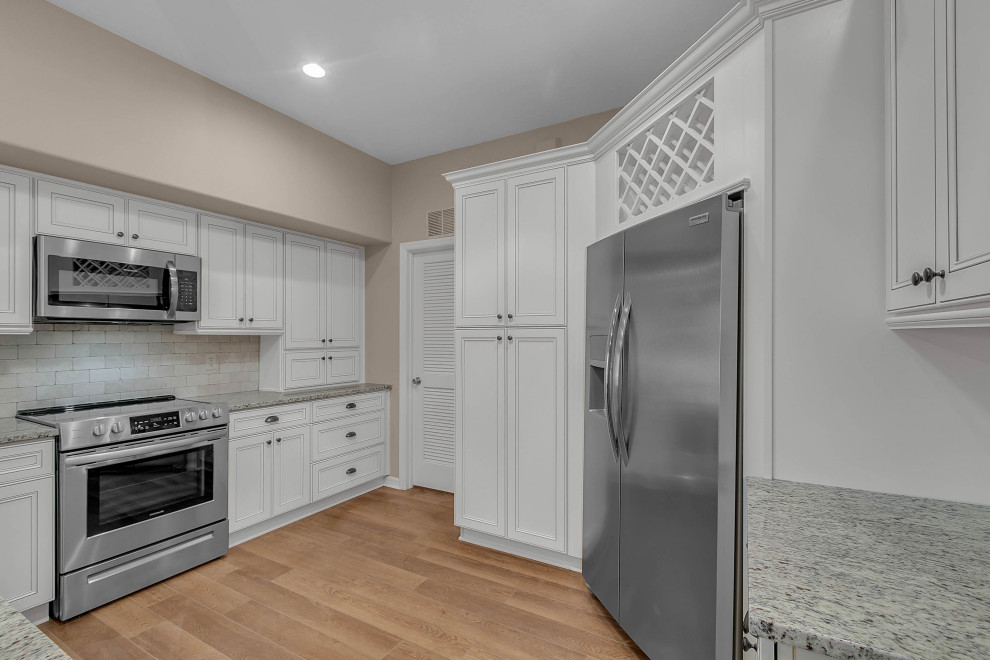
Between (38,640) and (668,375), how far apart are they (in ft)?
5.56

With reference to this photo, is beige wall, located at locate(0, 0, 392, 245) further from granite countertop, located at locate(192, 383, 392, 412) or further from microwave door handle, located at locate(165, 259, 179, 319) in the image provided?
granite countertop, located at locate(192, 383, 392, 412)

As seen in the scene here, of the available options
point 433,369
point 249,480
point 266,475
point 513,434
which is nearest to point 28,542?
point 249,480

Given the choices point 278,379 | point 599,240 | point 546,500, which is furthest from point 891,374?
point 278,379

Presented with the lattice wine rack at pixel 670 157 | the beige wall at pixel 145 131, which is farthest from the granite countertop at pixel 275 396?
the lattice wine rack at pixel 670 157

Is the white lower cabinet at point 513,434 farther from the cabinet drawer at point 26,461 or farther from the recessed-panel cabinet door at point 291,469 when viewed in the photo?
the cabinet drawer at point 26,461

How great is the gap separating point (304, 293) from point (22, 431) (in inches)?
74.8

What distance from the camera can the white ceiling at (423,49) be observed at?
84.7 inches

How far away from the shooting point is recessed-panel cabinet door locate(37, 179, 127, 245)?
2.33 metres

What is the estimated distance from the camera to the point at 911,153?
107cm

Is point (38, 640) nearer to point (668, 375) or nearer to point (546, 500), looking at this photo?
point (668, 375)

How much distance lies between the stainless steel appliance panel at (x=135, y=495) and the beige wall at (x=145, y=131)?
→ 1418mm

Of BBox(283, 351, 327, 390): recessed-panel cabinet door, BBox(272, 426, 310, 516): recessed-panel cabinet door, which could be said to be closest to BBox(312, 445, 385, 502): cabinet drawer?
BBox(272, 426, 310, 516): recessed-panel cabinet door

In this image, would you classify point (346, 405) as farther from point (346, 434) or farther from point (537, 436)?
point (537, 436)

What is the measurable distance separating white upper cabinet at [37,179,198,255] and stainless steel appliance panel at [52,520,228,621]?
1.70 m
